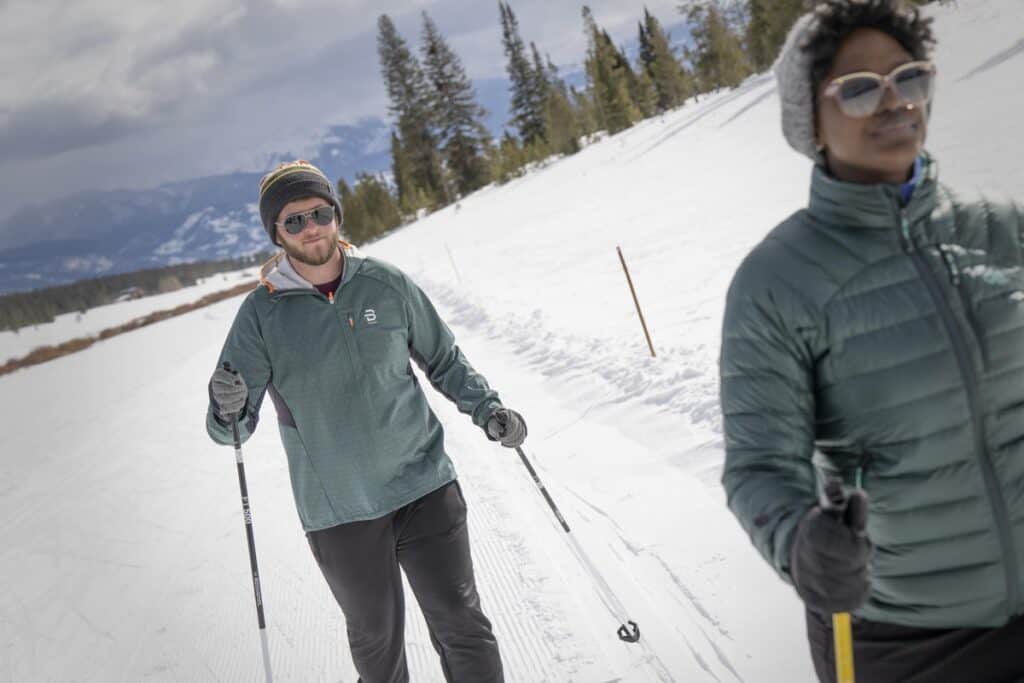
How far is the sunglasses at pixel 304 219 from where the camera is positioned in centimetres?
282

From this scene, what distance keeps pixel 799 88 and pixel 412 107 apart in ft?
174

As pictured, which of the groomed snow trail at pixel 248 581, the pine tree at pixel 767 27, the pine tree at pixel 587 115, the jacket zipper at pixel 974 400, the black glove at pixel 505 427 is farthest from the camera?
the pine tree at pixel 587 115

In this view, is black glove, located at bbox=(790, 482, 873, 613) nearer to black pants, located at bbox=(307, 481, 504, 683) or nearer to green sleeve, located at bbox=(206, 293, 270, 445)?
black pants, located at bbox=(307, 481, 504, 683)

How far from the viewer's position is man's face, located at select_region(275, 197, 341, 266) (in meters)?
2.77

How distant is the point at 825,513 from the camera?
1.14m

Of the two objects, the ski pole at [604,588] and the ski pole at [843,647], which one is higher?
the ski pole at [843,647]

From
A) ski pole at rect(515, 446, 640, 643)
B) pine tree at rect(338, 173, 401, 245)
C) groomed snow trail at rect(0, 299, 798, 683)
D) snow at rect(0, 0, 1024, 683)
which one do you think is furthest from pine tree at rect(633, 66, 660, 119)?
ski pole at rect(515, 446, 640, 643)

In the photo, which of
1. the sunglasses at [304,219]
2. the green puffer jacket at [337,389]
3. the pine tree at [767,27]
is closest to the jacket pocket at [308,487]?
the green puffer jacket at [337,389]

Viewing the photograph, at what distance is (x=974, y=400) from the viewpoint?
129 cm

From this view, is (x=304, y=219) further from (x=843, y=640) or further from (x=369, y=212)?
(x=369, y=212)

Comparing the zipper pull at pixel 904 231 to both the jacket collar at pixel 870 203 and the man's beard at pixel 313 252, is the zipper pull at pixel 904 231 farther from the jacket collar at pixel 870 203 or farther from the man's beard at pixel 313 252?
the man's beard at pixel 313 252

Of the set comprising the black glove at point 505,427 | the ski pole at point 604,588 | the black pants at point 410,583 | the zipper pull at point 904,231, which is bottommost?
the ski pole at point 604,588

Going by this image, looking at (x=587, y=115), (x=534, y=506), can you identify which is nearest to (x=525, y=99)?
(x=587, y=115)

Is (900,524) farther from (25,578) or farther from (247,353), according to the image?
(25,578)
